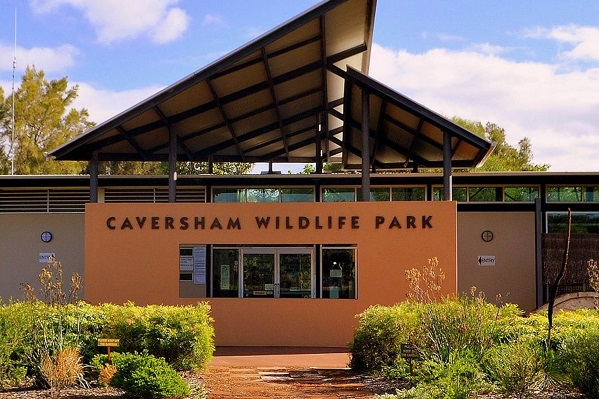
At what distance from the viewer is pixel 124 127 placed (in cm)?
1953

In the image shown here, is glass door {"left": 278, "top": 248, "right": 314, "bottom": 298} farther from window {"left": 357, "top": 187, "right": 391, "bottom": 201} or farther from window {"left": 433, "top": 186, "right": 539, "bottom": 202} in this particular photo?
window {"left": 433, "top": 186, "right": 539, "bottom": 202}

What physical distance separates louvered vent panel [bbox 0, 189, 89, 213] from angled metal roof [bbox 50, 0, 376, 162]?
3160 millimetres

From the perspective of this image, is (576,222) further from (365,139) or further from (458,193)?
(365,139)

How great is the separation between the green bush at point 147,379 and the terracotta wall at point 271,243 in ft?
23.9

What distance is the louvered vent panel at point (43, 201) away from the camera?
24234 millimetres

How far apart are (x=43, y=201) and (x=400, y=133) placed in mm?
10642

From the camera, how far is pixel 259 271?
18781mm

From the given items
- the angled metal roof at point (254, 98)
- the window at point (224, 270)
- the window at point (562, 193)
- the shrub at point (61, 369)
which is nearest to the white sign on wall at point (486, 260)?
the window at point (562, 193)

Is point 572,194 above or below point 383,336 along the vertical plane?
above

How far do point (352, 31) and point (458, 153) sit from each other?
522cm

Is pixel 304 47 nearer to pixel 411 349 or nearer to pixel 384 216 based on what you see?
pixel 384 216

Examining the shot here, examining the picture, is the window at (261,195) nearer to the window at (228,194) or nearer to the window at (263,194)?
the window at (263,194)

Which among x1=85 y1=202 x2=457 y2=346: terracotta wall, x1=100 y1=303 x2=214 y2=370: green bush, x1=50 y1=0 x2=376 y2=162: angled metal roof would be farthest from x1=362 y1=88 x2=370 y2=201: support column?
x1=100 y1=303 x2=214 y2=370: green bush

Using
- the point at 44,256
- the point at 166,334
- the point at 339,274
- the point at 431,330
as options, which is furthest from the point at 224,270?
the point at 431,330
